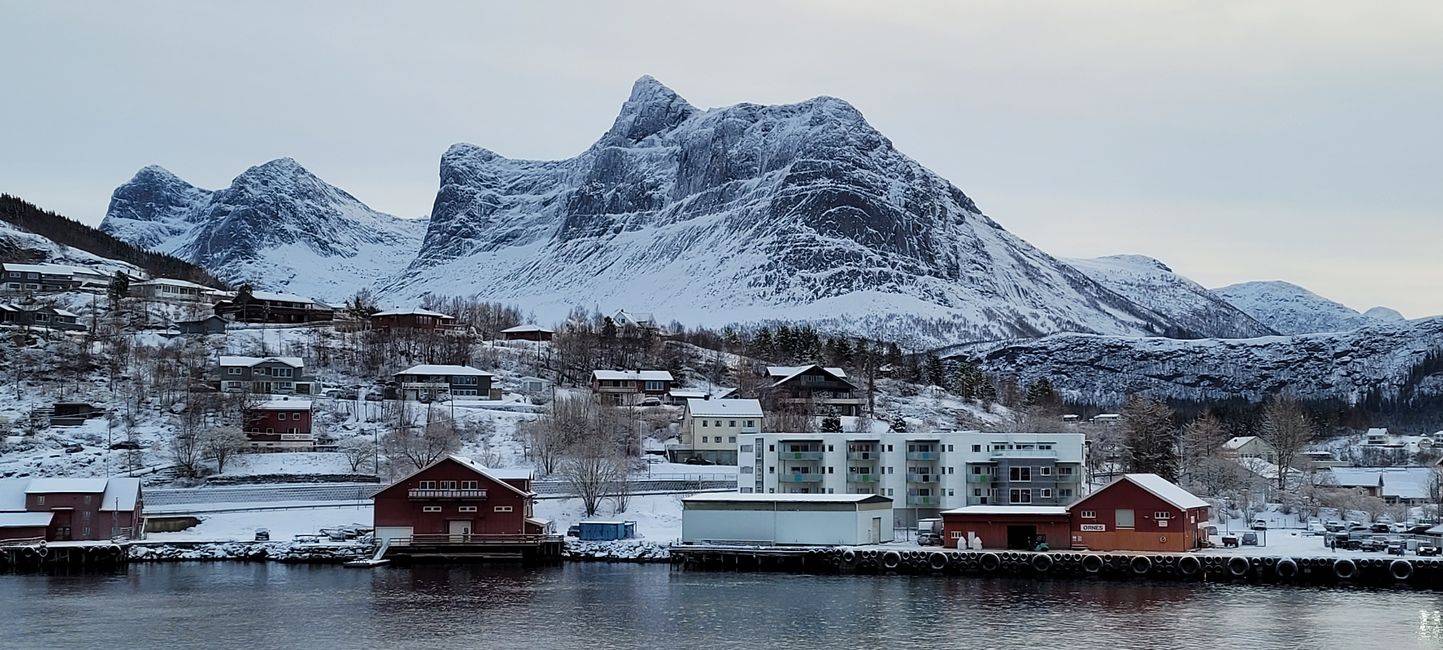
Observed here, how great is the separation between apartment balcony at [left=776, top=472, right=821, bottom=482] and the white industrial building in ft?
41.7

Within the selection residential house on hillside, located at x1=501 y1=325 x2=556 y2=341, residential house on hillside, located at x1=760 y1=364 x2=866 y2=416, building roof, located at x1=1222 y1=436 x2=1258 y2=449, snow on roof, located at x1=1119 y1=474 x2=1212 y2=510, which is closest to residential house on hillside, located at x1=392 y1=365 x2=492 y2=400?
residential house on hillside, located at x1=760 y1=364 x2=866 y2=416

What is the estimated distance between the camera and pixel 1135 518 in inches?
2586

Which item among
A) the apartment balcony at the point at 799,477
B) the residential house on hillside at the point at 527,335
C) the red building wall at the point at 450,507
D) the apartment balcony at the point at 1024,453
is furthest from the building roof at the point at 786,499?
the residential house on hillside at the point at 527,335

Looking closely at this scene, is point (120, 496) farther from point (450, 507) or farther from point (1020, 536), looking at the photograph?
point (1020, 536)

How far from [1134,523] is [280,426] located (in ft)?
180

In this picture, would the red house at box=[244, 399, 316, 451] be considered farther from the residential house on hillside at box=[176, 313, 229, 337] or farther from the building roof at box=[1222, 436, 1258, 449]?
the building roof at box=[1222, 436, 1258, 449]

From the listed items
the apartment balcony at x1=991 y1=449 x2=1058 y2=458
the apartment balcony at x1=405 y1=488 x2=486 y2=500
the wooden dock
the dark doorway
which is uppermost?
the apartment balcony at x1=991 y1=449 x2=1058 y2=458

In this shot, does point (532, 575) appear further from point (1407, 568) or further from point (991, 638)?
point (1407, 568)

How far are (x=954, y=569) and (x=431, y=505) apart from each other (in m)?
25.7

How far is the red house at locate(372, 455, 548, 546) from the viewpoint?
235ft

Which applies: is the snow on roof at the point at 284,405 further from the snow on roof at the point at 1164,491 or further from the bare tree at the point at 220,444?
the snow on roof at the point at 1164,491

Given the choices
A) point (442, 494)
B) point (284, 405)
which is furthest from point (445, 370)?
point (442, 494)

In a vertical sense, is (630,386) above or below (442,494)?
above

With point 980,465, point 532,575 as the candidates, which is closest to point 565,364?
point 980,465
